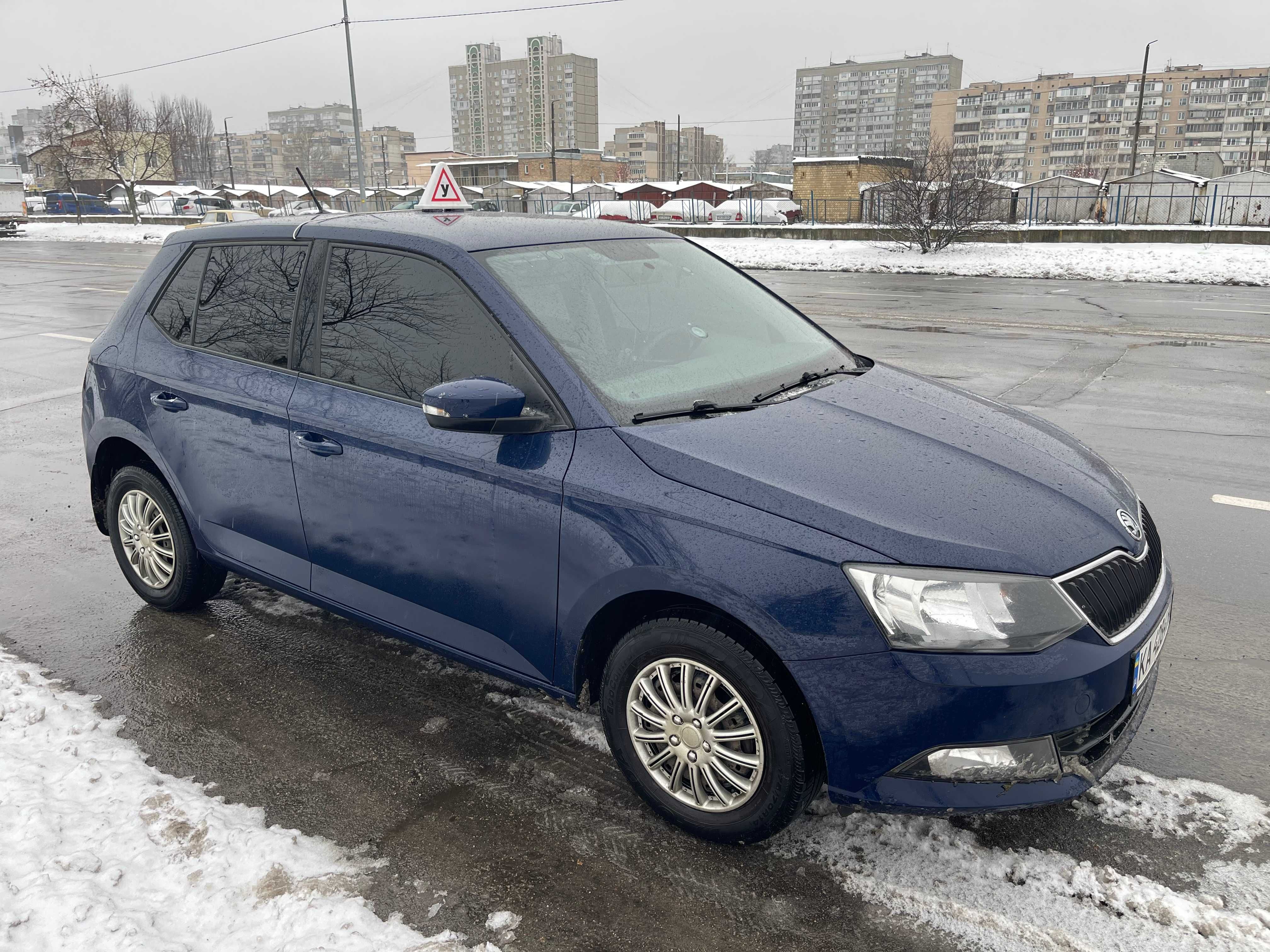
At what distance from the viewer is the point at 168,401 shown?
4023 millimetres

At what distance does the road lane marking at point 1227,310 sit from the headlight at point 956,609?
14.7 metres

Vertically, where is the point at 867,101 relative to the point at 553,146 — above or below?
above

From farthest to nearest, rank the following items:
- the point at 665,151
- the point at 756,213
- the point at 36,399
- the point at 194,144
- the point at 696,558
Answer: the point at 665,151, the point at 194,144, the point at 756,213, the point at 36,399, the point at 696,558

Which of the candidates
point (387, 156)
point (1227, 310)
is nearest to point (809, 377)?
point (1227, 310)

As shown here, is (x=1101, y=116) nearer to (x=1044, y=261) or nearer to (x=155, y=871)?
(x=1044, y=261)

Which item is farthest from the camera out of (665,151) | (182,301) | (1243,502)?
(665,151)

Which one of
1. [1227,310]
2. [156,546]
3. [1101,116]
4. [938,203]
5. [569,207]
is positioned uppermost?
[1101,116]

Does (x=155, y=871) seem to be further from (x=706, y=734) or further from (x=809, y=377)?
(x=809, y=377)

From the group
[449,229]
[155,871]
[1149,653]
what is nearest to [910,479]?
[1149,653]

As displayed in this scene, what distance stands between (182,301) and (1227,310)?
15374 millimetres

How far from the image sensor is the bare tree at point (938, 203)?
25.2 meters

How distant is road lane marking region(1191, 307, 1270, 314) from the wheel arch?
14.8 metres

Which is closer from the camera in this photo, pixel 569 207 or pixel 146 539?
pixel 146 539

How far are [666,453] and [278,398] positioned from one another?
1.69 metres
